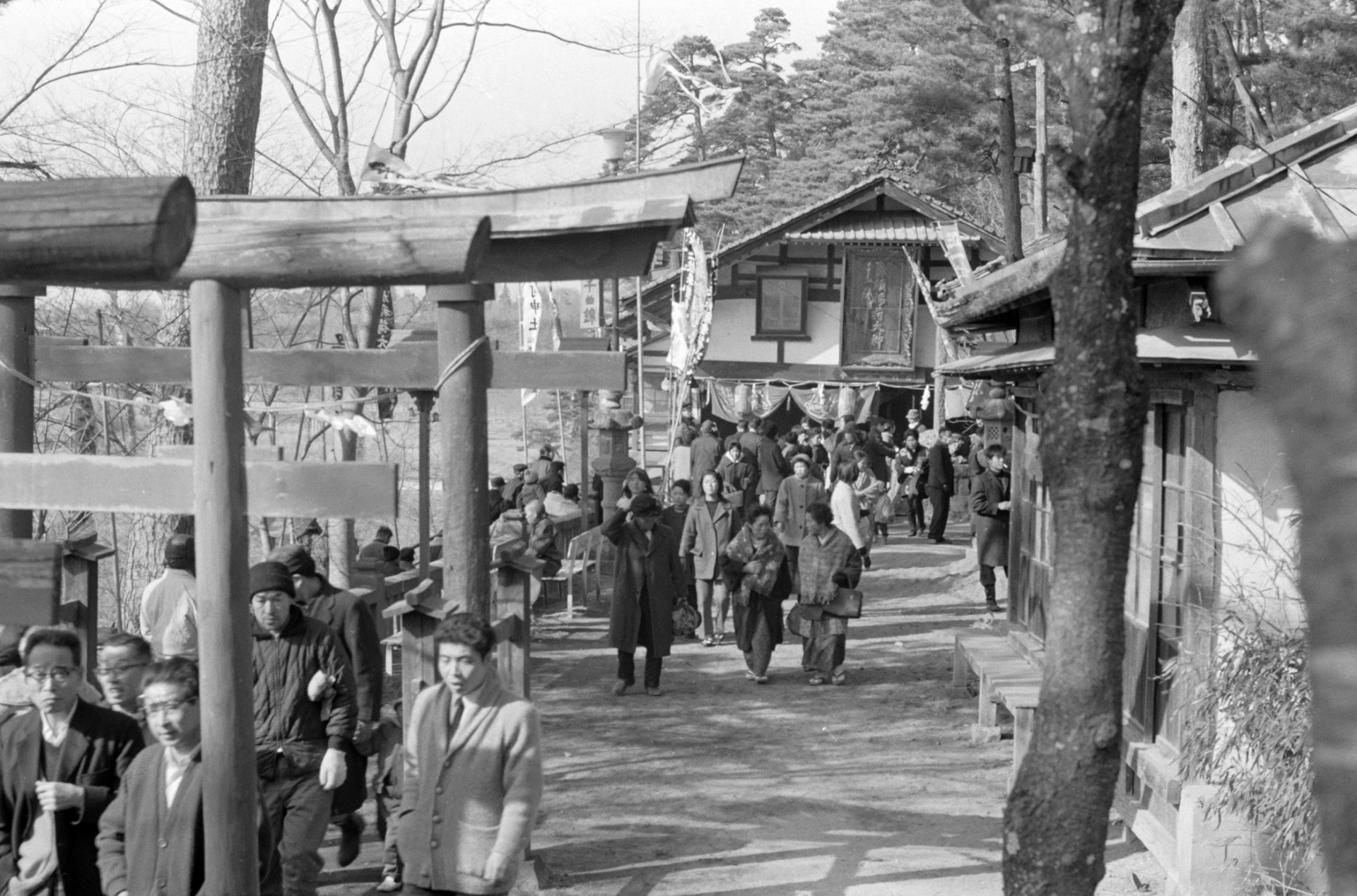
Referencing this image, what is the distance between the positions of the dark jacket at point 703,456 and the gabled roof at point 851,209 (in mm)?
10475

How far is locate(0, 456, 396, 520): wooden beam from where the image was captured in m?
4.09

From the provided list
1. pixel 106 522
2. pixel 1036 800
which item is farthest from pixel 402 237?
pixel 106 522

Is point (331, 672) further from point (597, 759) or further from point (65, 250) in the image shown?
point (597, 759)

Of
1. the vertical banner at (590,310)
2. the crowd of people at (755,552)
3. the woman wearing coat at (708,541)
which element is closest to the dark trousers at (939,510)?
the crowd of people at (755,552)

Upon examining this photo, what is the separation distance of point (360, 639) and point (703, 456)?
1315cm

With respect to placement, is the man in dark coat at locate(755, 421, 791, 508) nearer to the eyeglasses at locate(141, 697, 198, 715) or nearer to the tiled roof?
the tiled roof

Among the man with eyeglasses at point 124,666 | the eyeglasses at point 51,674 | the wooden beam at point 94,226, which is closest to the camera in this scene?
the wooden beam at point 94,226

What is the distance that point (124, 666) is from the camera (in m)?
5.23

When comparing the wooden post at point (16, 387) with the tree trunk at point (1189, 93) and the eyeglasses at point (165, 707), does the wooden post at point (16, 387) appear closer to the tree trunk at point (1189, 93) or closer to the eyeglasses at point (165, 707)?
the eyeglasses at point (165, 707)

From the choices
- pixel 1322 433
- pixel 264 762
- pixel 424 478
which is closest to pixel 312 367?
pixel 264 762

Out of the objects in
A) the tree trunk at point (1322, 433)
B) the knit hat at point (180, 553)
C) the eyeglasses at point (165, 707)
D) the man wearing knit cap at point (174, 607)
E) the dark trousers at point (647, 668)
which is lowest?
the dark trousers at point (647, 668)

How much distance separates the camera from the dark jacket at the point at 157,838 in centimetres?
429

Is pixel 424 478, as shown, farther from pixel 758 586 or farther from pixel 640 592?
pixel 758 586

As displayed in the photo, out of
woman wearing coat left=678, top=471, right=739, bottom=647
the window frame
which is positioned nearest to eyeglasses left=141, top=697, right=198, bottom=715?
woman wearing coat left=678, top=471, right=739, bottom=647
